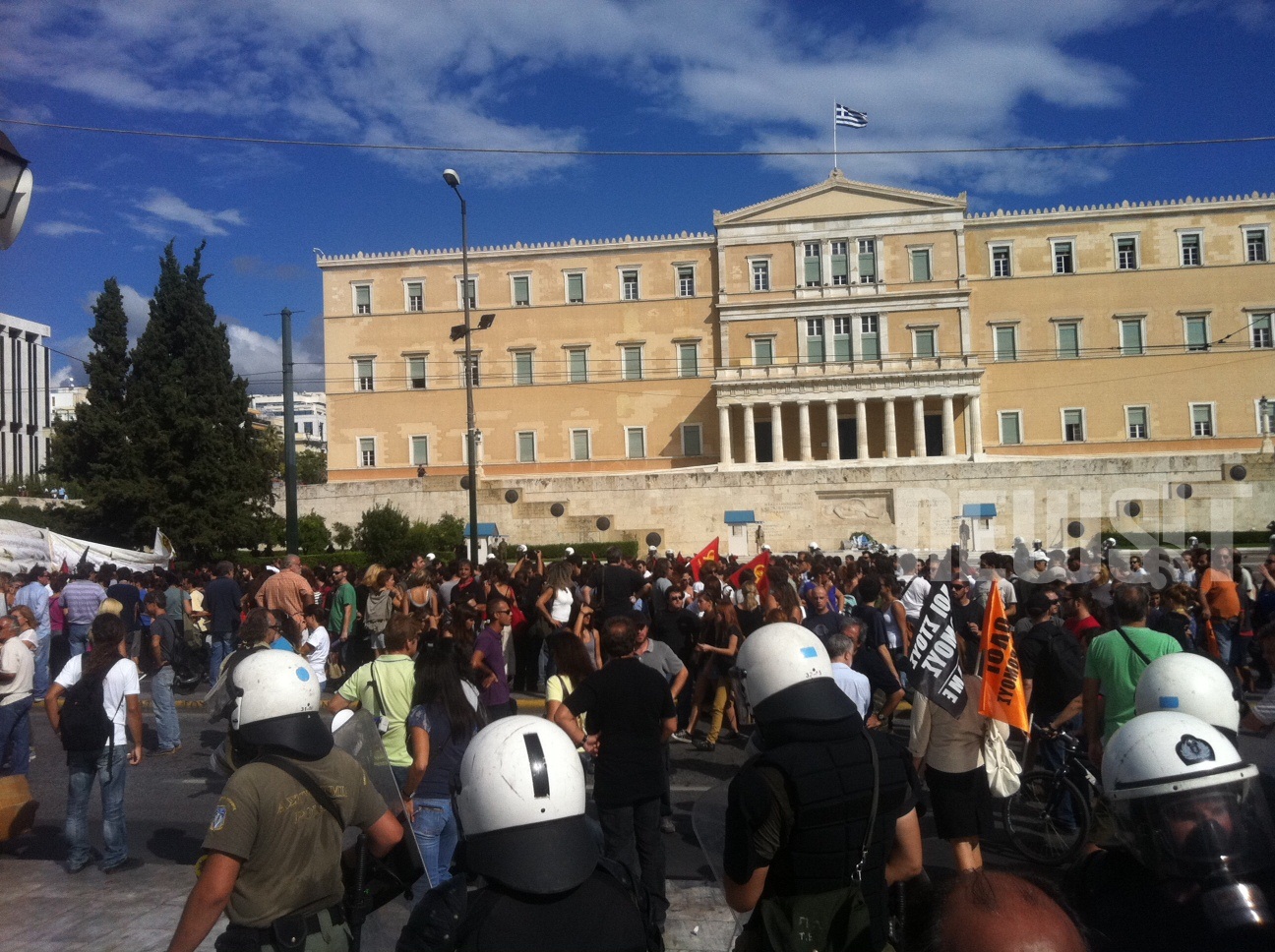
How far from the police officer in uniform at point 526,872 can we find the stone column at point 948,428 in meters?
47.7

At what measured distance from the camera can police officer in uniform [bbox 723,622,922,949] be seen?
2500 mm

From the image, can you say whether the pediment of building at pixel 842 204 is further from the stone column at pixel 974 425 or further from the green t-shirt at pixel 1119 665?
the green t-shirt at pixel 1119 665

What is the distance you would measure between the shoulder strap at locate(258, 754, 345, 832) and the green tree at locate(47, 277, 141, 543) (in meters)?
31.4

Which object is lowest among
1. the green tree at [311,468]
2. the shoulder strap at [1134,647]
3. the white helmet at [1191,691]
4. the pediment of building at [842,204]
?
the shoulder strap at [1134,647]

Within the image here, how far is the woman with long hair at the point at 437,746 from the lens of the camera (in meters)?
4.52

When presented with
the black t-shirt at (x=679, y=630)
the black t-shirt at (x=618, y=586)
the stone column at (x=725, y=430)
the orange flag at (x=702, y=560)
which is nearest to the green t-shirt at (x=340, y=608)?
the black t-shirt at (x=618, y=586)

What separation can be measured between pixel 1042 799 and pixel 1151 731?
4445 mm

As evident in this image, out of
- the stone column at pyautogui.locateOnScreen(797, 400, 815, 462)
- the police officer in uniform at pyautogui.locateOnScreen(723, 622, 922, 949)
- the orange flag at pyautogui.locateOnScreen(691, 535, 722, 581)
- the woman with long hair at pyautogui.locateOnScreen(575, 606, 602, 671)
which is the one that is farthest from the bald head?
the stone column at pyautogui.locateOnScreen(797, 400, 815, 462)

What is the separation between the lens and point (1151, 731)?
86.7 inches

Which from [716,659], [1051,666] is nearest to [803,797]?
[1051,666]

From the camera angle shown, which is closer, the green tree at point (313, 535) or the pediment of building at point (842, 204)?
the green tree at point (313, 535)

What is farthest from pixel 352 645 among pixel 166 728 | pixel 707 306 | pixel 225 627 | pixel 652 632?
pixel 707 306

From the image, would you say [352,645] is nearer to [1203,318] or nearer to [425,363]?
[425,363]

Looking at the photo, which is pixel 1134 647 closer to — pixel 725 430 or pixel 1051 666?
pixel 1051 666
